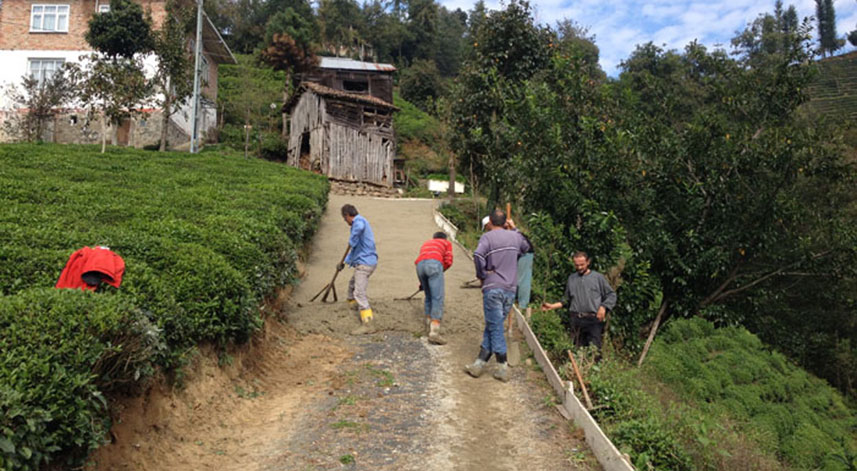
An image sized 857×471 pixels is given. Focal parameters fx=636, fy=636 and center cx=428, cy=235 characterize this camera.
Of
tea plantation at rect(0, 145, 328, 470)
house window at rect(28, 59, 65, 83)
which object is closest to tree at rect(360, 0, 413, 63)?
house window at rect(28, 59, 65, 83)

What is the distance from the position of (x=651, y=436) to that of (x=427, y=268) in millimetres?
3770

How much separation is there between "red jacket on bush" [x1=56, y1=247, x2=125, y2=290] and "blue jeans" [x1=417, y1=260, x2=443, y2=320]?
3904 mm

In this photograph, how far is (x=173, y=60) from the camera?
25078mm

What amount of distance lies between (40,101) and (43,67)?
3.88 metres

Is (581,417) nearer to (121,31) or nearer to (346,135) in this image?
(346,135)

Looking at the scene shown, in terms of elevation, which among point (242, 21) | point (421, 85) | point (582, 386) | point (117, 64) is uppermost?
point (242, 21)

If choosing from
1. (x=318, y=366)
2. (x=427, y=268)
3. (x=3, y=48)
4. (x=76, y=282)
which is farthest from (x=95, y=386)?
(x=3, y=48)

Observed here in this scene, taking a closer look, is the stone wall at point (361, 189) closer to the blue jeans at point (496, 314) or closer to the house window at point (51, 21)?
the house window at point (51, 21)

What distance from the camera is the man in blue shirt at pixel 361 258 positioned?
908 cm

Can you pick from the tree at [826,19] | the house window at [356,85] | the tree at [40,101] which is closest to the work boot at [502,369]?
the tree at [40,101]

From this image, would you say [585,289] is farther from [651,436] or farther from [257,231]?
[257,231]

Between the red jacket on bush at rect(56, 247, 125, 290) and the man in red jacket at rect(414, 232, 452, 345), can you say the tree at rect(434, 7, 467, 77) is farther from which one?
the red jacket on bush at rect(56, 247, 125, 290)

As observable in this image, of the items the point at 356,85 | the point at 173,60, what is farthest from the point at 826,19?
the point at 173,60

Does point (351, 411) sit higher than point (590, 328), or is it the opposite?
point (590, 328)
